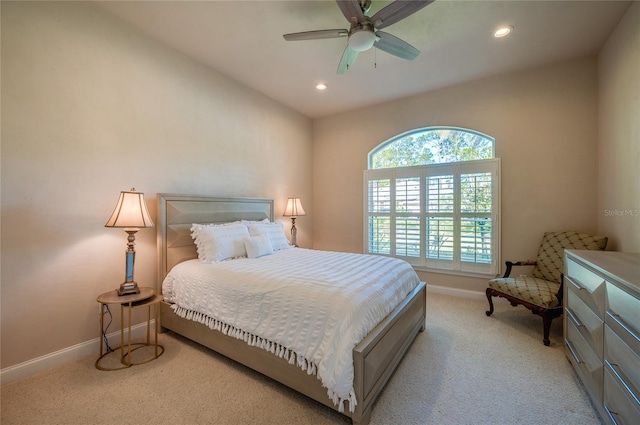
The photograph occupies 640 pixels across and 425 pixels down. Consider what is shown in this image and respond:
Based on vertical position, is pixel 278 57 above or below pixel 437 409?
above

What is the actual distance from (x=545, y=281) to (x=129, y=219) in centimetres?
440

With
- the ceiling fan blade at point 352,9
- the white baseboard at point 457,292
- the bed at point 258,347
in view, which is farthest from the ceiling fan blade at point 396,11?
the white baseboard at point 457,292

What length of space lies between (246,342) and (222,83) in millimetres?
3262

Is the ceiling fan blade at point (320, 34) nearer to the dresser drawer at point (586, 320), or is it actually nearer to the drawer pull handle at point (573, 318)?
the dresser drawer at point (586, 320)

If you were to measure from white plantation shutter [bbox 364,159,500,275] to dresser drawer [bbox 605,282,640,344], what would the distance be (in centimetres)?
224

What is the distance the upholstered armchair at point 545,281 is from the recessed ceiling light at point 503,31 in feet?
7.80

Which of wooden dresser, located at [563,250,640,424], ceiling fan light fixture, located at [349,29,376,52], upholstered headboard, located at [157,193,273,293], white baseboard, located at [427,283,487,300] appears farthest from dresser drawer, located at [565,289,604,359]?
upholstered headboard, located at [157,193,273,293]

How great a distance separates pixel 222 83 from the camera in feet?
11.6

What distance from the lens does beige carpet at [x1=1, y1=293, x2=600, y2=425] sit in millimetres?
1650

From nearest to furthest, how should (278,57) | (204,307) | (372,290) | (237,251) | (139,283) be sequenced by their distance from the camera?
1. (372,290)
2. (204,307)
3. (139,283)
4. (237,251)
5. (278,57)

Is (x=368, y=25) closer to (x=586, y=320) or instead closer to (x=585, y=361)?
(x=586, y=320)

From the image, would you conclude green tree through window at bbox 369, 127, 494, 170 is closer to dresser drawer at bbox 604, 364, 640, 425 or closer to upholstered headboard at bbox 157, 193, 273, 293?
upholstered headboard at bbox 157, 193, 273, 293

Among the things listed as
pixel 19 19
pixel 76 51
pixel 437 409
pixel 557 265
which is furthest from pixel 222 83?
pixel 557 265

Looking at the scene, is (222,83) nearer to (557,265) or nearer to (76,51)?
(76,51)
